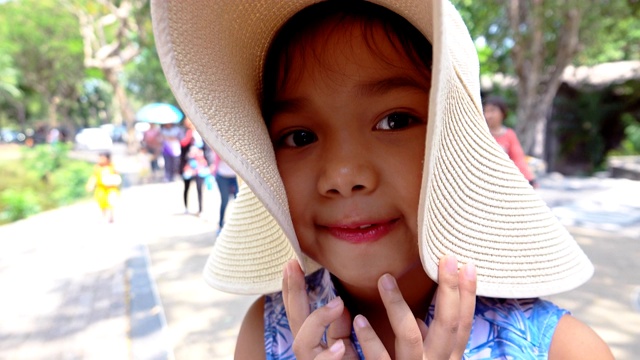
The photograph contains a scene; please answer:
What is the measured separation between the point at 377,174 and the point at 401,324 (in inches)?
9.4

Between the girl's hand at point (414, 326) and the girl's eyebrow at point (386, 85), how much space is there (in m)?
0.30

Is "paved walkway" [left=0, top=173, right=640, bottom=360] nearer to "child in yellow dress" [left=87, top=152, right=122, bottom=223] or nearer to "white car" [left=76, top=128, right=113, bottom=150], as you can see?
"child in yellow dress" [left=87, top=152, right=122, bottom=223]

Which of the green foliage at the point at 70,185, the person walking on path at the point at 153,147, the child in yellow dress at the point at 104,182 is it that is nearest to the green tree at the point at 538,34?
the child in yellow dress at the point at 104,182

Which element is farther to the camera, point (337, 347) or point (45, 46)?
point (45, 46)

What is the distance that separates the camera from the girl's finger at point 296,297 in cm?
81

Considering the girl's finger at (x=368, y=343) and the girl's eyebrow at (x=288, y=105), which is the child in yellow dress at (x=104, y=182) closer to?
the girl's eyebrow at (x=288, y=105)

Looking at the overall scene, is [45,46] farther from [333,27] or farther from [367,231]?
[367,231]

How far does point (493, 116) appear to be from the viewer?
14.5 ft

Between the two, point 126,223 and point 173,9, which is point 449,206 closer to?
point 173,9

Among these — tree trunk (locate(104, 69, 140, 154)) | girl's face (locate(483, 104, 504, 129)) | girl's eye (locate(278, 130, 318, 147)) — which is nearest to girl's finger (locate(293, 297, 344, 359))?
girl's eye (locate(278, 130, 318, 147))

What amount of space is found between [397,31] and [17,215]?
10.0m

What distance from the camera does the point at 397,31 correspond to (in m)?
0.79

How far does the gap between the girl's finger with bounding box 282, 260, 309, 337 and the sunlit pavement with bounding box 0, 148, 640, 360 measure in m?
2.08

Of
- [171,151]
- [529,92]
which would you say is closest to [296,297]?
[529,92]
